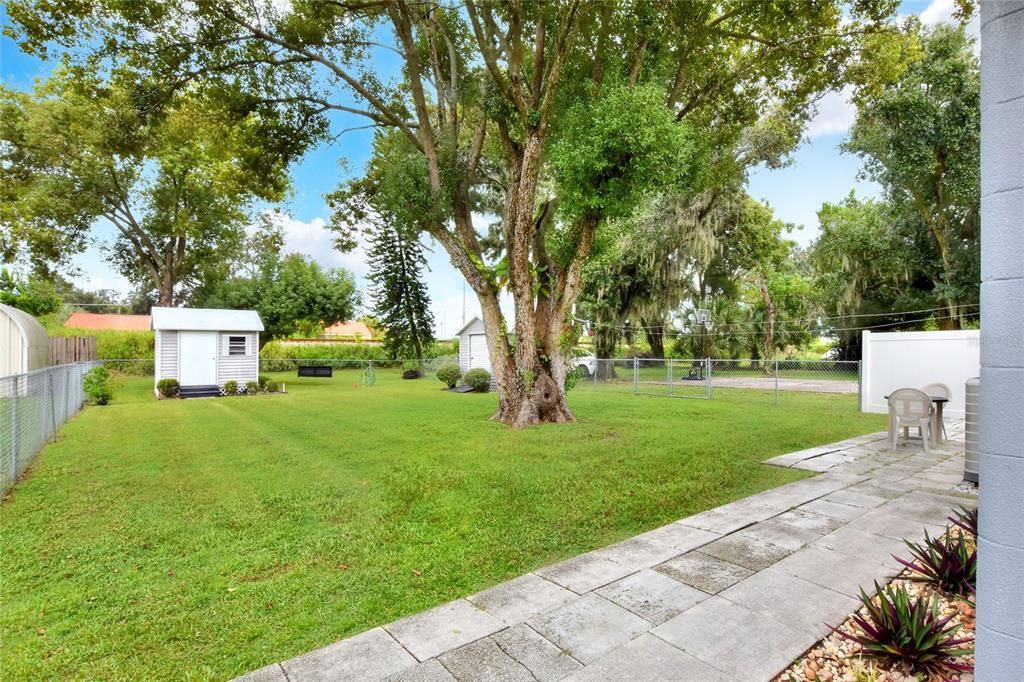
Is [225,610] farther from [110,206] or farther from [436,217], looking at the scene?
[110,206]

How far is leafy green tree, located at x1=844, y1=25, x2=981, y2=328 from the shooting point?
45.8ft

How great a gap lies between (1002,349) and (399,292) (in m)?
15.5

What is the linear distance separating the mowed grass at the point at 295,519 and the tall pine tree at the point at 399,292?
25.3 ft

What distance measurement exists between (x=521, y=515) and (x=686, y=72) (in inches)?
331

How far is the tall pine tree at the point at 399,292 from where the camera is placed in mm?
15320

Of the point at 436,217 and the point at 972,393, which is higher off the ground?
the point at 436,217

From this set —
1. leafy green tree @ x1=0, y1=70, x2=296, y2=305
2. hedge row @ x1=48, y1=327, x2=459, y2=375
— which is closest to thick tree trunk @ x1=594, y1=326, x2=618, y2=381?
hedge row @ x1=48, y1=327, x2=459, y2=375

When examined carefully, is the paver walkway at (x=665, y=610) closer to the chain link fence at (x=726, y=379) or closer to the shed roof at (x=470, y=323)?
the chain link fence at (x=726, y=379)

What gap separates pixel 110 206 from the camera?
20.2 metres

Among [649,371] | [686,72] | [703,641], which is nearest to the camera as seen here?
[703,641]

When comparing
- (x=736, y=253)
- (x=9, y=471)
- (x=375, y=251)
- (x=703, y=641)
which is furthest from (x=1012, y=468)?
(x=736, y=253)

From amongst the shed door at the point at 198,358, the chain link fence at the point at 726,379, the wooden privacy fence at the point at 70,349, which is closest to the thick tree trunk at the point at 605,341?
the chain link fence at the point at 726,379

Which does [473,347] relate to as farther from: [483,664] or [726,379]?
[483,664]

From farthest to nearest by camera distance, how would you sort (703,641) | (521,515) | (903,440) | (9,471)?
(903,440) < (9,471) < (521,515) < (703,641)
